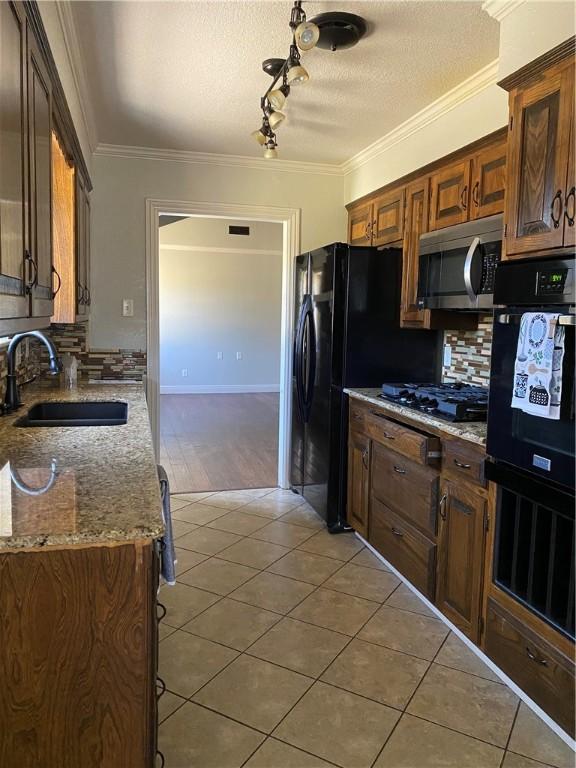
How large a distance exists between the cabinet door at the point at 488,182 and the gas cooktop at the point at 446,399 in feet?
2.75

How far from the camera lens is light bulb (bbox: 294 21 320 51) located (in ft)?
5.78

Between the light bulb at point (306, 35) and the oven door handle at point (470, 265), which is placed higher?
the light bulb at point (306, 35)

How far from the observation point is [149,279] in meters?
3.82

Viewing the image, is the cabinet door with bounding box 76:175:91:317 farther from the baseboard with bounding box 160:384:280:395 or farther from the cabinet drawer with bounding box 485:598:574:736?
the baseboard with bounding box 160:384:280:395

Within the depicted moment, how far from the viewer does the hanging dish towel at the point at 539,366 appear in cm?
164

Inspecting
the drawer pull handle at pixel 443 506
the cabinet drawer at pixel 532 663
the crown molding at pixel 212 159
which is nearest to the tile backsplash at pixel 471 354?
the drawer pull handle at pixel 443 506

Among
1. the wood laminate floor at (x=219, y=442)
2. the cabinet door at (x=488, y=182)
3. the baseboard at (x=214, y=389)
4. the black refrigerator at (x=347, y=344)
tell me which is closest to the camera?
the cabinet door at (x=488, y=182)

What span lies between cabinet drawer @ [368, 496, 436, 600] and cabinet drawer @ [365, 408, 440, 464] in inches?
14.0

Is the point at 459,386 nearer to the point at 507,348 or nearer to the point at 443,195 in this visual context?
the point at 443,195

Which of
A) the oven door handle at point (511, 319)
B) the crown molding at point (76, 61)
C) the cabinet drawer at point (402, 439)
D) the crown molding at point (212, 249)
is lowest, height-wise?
the cabinet drawer at point (402, 439)

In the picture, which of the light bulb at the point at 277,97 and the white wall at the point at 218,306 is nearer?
the light bulb at the point at 277,97

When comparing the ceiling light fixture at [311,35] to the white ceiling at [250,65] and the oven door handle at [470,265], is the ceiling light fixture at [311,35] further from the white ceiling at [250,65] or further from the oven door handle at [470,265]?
the oven door handle at [470,265]

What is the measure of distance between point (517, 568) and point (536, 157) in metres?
1.36

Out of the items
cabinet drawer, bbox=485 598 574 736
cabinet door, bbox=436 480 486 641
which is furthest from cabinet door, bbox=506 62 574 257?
cabinet drawer, bbox=485 598 574 736
